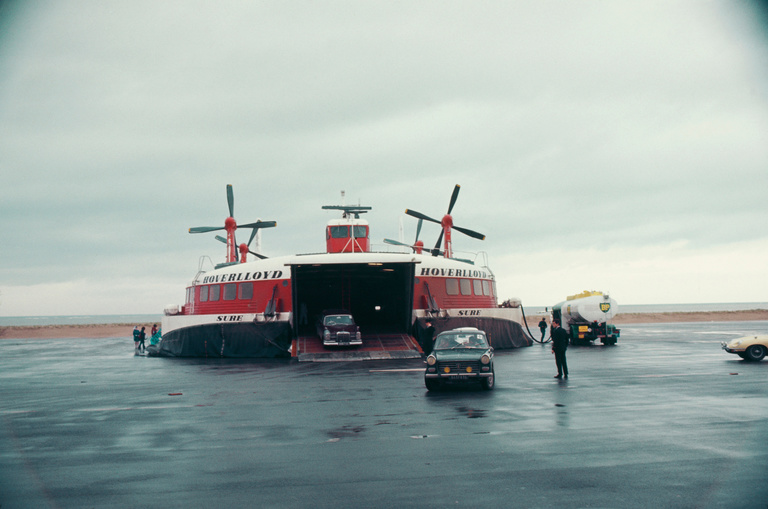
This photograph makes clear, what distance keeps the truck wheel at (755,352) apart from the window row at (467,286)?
48.9 ft

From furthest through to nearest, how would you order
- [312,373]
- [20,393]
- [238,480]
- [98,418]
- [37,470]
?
[312,373] → [20,393] → [98,418] → [37,470] → [238,480]

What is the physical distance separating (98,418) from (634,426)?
11156 millimetres

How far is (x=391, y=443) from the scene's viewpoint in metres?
9.74

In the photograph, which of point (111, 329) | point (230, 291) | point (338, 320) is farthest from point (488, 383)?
point (111, 329)

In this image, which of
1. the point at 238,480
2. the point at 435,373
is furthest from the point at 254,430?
the point at 435,373

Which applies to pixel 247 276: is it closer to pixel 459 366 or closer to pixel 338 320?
pixel 338 320

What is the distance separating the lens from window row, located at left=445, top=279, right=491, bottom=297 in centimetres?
3322

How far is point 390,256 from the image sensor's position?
29.9 meters

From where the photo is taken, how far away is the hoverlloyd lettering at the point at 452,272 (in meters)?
32.0

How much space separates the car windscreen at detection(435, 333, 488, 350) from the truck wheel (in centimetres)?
1212

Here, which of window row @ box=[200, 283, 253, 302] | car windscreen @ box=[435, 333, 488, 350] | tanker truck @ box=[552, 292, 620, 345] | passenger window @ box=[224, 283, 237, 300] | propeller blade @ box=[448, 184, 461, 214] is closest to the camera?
car windscreen @ box=[435, 333, 488, 350]

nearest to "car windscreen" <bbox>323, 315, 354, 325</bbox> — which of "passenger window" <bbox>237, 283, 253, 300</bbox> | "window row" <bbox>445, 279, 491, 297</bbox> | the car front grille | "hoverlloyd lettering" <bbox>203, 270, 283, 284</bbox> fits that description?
"hoverlloyd lettering" <bbox>203, 270, 283, 284</bbox>

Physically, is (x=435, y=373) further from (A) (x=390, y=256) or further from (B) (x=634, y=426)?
(A) (x=390, y=256)

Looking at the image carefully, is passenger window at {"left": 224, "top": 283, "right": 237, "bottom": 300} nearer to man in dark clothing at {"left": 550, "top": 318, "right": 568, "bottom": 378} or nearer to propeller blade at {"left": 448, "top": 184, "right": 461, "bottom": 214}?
propeller blade at {"left": 448, "top": 184, "right": 461, "bottom": 214}
